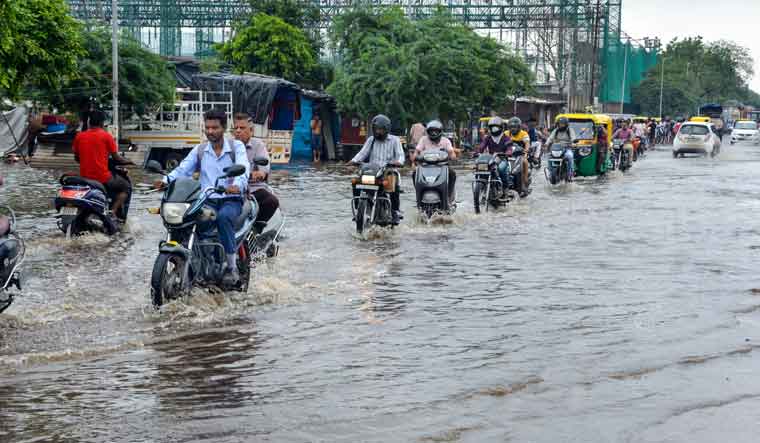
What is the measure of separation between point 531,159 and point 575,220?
4.81m

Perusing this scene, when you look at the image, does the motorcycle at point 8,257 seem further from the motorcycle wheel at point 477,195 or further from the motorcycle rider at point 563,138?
the motorcycle rider at point 563,138

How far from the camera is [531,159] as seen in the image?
21.0m

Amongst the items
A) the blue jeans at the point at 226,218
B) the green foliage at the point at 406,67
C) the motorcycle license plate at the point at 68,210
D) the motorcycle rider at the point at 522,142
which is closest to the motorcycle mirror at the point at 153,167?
the blue jeans at the point at 226,218

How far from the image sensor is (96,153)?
12.7 meters

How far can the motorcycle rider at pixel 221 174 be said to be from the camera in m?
8.20

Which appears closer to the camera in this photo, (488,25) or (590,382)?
(590,382)

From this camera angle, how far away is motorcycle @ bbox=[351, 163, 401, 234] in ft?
43.8

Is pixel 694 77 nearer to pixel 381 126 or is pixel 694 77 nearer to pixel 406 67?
pixel 406 67

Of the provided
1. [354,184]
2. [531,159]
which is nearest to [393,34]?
[531,159]

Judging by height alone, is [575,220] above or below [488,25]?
below

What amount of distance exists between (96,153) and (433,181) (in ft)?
15.3

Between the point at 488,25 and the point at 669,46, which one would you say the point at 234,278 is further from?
the point at 669,46

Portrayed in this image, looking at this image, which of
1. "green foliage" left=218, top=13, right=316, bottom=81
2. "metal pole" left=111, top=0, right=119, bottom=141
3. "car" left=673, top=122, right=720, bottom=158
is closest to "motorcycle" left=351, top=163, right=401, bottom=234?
"metal pole" left=111, top=0, right=119, bottom=141

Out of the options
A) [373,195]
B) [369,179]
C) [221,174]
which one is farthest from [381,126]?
[221,174]
